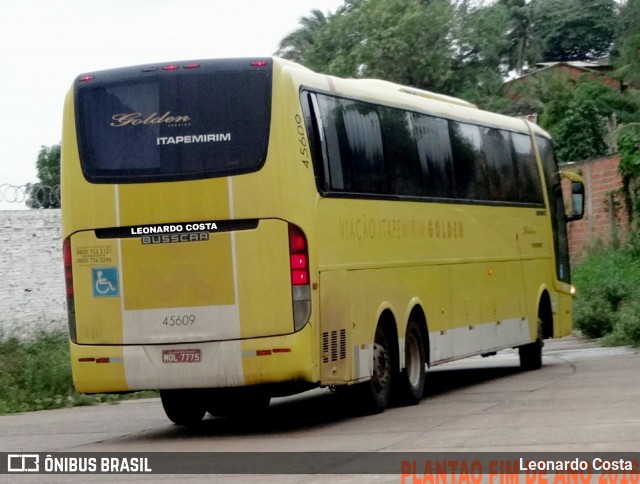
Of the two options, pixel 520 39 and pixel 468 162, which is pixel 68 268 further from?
pixel 520 39

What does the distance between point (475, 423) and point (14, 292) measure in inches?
583

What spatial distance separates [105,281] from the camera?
13914 mm

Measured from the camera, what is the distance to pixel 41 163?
2990 inches

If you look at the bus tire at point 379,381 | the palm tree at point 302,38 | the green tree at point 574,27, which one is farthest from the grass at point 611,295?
the green tree at point 574,27

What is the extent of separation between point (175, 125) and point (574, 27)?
91.7m

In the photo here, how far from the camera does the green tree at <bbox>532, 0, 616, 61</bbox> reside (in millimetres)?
100000

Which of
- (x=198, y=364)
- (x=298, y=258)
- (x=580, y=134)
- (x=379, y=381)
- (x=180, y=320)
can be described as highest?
(x=580, y=134)

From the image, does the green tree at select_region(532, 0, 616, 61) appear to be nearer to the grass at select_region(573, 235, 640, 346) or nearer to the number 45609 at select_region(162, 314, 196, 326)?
the grass at select_region(573, 235, 640, 346)

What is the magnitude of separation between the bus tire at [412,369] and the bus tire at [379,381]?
50 centimetres

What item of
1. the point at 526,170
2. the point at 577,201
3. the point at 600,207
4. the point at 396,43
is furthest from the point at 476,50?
the point at 526,170

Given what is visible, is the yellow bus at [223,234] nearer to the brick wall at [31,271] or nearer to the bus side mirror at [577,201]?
the bus side mirror at [577,201]

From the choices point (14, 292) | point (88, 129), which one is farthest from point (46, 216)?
point (88, 129)

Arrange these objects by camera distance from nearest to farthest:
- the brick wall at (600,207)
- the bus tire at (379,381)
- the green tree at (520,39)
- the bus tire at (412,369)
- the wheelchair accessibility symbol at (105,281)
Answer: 1. the wheelchair accessibility symbol at (105,281)
2. the bus tire at (379,381)
3. the bus tire at (412,369)
4. the brick wall at (600,207)
5. the green tree at (520,39)

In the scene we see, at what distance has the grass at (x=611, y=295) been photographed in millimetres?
24227
